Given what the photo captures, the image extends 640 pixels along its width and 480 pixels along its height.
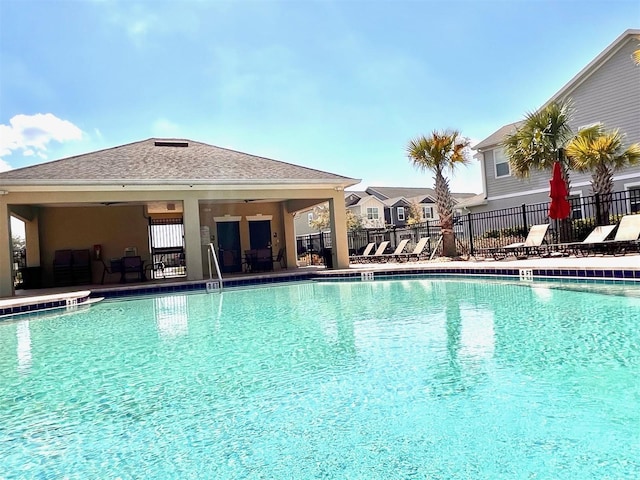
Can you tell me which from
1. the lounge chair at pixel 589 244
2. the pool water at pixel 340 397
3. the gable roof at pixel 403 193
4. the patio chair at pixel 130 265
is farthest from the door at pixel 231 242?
the gable roof at pixel 403 193

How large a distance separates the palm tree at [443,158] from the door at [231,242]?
301 inches

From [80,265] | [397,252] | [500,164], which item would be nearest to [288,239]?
[397,252]

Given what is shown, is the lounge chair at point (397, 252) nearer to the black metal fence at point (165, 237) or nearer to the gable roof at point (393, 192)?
the black metal fence at point (165, 237)

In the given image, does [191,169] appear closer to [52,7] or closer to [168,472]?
[52,7]

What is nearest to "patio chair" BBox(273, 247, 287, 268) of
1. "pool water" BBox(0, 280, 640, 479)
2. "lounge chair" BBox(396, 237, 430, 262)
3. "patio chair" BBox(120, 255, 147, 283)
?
"lounge chair" BBox(396, 237, 430, 262)

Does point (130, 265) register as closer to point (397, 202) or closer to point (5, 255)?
point (5, 255)

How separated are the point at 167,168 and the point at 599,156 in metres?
13.0

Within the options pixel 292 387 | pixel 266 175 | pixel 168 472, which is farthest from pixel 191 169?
pixel 168 472

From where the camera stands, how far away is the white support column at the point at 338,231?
599 inches

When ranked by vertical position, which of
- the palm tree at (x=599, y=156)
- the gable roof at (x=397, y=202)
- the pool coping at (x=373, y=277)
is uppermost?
the gable roof at (x=397, y=202)

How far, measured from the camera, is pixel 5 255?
38.9ft

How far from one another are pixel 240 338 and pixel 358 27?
10801 mm

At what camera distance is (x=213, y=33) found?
44.0 feet

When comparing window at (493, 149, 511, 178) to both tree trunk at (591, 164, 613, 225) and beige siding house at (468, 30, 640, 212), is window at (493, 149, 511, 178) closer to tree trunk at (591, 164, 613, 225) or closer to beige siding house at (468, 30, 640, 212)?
beige siding house at (468, 30, 640, 212)
